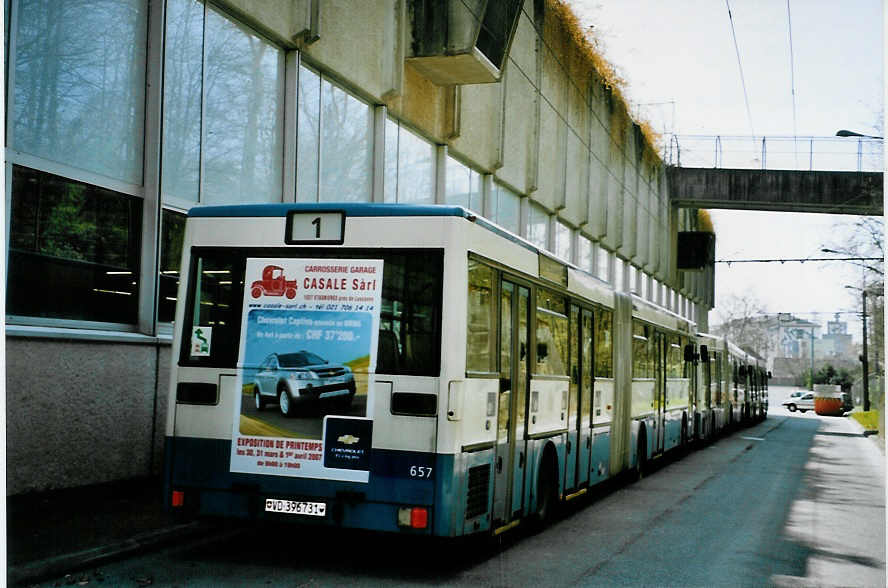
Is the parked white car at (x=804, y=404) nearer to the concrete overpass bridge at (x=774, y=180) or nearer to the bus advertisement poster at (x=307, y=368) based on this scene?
the concrete overpass bridge at (x=774, y=180)

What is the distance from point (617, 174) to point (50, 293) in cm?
2667

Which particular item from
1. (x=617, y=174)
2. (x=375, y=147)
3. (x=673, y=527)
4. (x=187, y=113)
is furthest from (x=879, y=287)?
(x=187, y=113)

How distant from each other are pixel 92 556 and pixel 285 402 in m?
1.77

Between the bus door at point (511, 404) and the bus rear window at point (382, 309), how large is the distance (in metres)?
1.24

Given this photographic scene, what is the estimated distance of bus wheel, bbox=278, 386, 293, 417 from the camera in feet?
25.5

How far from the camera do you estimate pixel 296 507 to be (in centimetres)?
776

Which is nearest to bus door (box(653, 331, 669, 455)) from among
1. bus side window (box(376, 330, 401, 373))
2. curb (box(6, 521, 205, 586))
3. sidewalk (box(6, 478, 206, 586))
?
sidewalk (box(6, 478, 206, 586))

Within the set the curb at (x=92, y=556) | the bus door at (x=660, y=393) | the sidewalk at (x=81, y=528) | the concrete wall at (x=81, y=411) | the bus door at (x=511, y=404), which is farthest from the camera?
the bus door at (x=660, y=393)

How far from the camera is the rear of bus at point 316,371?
7.64 meters

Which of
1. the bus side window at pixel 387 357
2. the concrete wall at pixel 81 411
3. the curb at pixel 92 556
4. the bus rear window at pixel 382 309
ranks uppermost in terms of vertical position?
the bus rear window at pixel 382 309

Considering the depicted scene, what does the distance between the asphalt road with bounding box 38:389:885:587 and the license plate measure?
342mm

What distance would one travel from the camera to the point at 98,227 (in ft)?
37.6

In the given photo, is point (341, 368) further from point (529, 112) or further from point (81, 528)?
point (529, 112)

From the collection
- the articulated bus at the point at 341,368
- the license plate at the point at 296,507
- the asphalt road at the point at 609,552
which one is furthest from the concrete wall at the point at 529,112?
the license plate at the point at 296,507
